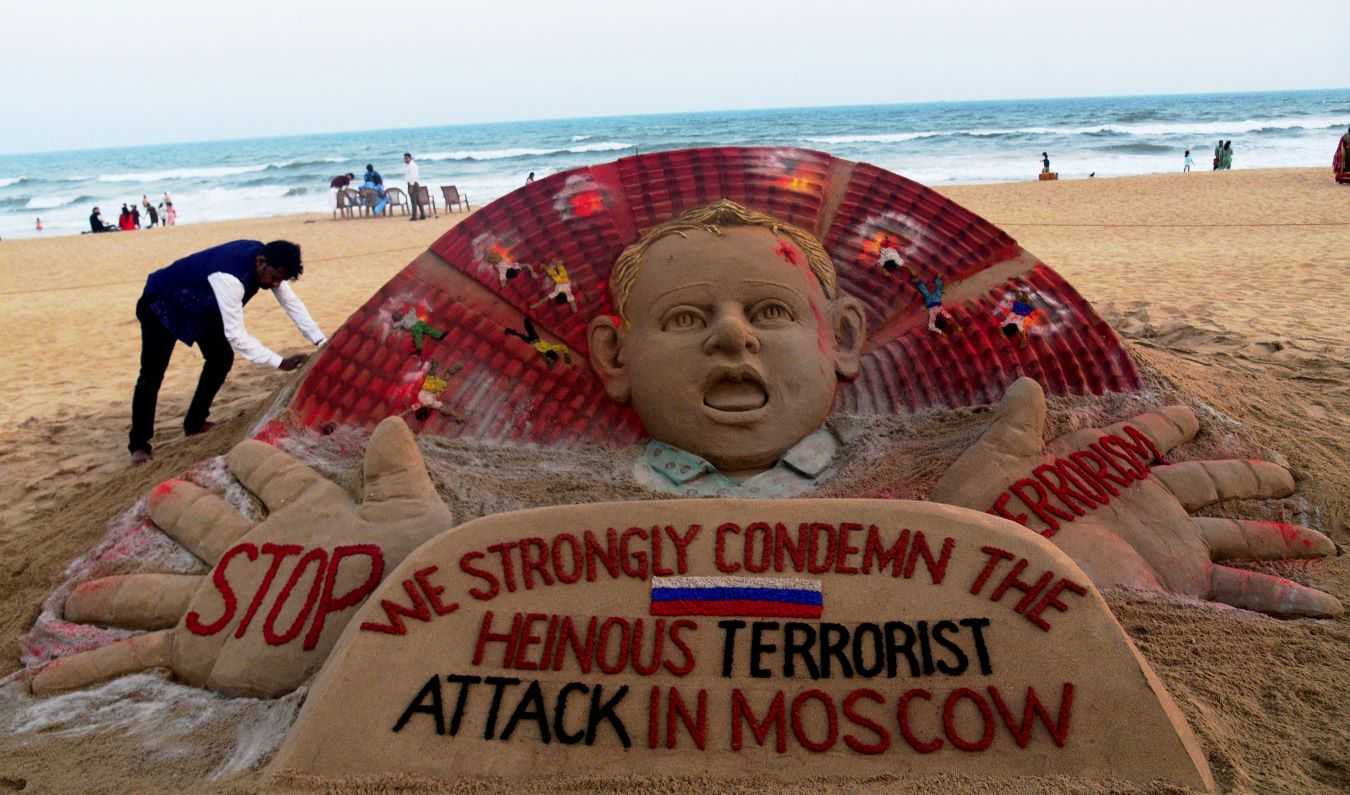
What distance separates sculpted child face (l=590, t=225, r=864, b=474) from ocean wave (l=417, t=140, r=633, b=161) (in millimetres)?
34464

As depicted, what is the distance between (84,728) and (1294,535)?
12.8ft

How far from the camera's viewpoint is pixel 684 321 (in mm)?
3574

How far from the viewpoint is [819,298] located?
376cm

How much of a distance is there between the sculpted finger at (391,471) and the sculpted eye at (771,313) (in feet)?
4.56

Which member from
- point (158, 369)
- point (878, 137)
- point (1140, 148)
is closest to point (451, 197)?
point (158, 369)

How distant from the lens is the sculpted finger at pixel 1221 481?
3.31 m

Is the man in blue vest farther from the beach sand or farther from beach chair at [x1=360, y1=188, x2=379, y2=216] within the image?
beach chair at [x1=360, y1=188, x2=379, y2=216]

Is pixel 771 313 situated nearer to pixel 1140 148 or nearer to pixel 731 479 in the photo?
pixel 731 479

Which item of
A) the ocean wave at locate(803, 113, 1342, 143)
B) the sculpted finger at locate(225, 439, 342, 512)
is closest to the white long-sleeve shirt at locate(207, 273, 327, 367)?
the sculpted finger at locate(225, 439, 342, 512)

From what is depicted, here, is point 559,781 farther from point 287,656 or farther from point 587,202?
point 587,202

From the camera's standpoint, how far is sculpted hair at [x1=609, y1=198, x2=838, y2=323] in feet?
12.3

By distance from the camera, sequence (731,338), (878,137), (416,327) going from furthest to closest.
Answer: (878,137) < (416,327) < (731,338)

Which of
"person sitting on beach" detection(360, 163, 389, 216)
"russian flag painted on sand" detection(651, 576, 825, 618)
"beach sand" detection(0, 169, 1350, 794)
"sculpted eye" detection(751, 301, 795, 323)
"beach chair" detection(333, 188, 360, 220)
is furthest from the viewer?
"beach chair" detection(333, 188, 360, 220)

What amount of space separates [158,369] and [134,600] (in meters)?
2.11
